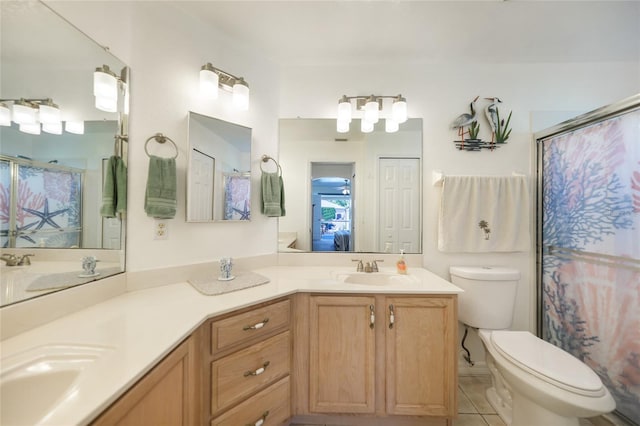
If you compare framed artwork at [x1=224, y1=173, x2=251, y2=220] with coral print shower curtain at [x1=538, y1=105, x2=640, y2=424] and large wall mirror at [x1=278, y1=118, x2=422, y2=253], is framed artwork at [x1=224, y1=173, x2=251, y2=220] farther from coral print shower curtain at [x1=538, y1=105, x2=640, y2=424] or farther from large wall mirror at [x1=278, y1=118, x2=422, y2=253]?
coral print shower curtain at [x1=538, y1=105, x2=640, y2=424]

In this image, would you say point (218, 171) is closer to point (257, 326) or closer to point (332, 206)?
point (332, 206)

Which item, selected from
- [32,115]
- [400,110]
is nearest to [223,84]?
[32,115]

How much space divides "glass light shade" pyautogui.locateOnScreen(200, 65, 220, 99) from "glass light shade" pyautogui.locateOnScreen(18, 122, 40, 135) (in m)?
0.79

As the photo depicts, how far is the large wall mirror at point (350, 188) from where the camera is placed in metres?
1.86

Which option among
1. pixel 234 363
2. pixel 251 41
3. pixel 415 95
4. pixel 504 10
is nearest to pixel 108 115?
pixel 251 41

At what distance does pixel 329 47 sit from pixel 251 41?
0.56 metres

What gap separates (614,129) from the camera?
138cm

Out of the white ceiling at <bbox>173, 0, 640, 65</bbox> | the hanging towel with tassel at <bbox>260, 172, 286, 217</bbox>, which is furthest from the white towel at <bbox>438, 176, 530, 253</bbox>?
the hanging towel with tassel at <bbox>260, 172, 286, 217</bbox>

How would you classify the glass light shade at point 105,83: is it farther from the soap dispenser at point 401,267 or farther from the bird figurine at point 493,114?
the bird figurine at point 493,114

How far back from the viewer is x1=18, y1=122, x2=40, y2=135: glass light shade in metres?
0.84

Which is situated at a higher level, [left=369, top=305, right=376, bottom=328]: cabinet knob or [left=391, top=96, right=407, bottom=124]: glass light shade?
[left=391, top=96, right=407, bottom=124]: glass light shade

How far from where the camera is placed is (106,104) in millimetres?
1160

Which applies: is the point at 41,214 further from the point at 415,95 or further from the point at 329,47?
the point at 415,95

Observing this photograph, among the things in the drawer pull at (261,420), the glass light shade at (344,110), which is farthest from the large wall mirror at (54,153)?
the glass light shade at (344,110)
